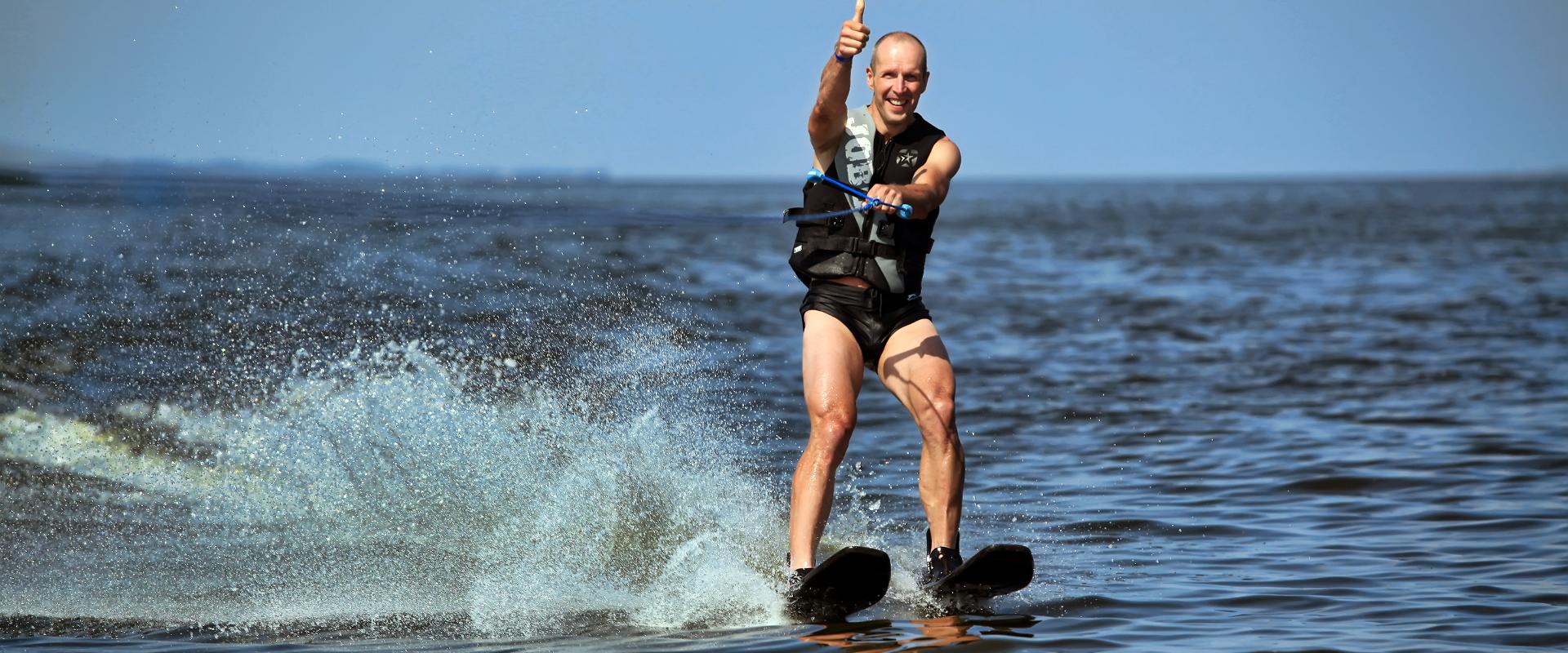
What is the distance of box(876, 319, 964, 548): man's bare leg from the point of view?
Result: 19.1 feet

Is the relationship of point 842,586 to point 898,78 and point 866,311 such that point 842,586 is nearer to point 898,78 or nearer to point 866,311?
point 866,311

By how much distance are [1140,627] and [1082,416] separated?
5.92 m

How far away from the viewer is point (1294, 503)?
8305 millimetres

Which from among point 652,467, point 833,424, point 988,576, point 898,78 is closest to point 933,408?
point 833,424

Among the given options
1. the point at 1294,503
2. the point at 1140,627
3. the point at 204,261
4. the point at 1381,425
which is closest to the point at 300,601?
the point at 1140,627

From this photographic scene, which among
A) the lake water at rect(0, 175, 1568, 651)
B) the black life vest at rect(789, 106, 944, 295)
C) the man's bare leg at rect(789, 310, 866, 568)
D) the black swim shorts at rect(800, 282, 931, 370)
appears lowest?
the lake water at rect(0, 175, 1568, 651)

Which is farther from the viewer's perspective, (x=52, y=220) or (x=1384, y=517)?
(x=52, y=220)

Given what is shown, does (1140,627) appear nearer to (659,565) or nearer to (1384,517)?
(659,565)

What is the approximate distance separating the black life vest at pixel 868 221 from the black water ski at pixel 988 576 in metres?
1.10

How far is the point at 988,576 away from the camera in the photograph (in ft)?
19.1

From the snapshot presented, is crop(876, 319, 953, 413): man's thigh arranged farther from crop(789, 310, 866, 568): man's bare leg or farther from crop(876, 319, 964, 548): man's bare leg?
crop(789, 310, 866, 568): man's bare leg

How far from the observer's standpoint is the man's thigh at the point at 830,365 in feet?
18.7

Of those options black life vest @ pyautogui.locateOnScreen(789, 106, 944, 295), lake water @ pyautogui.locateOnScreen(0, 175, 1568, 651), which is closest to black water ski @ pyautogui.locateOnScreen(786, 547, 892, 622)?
lake water @ pyautogui.locateOnScreen(0, 175, 1568, 651)

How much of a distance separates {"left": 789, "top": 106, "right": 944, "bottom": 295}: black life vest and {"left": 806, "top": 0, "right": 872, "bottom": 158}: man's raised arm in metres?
0.08
